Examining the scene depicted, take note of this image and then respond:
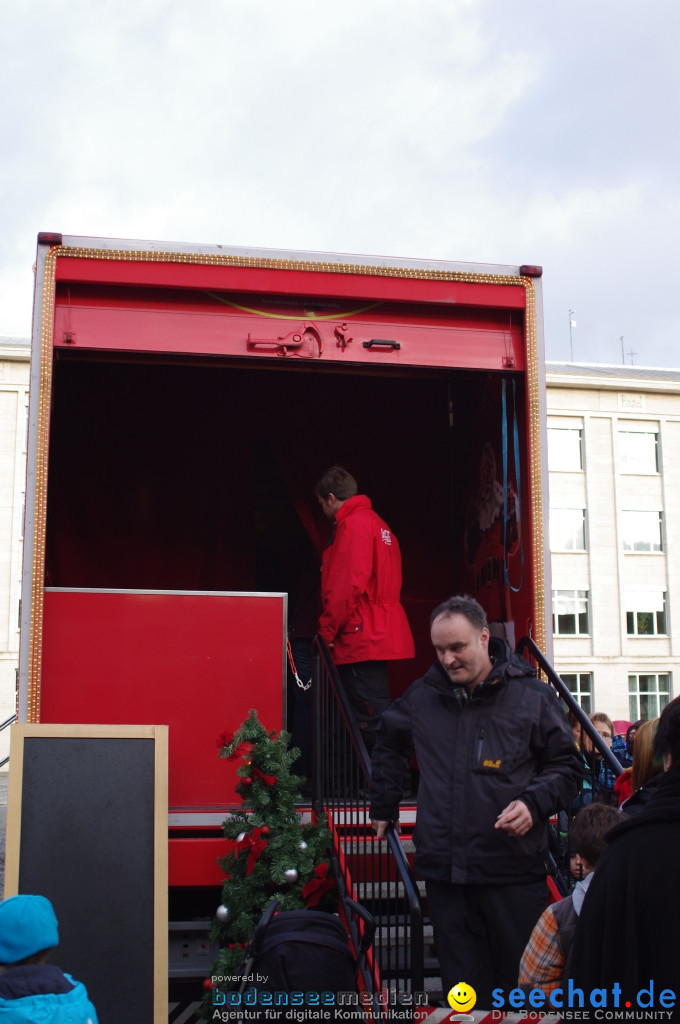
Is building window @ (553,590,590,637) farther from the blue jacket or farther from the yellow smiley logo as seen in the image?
the blue jacket

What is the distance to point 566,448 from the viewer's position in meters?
40.0

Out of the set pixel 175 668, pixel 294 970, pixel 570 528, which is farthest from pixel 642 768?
pixel 570 528

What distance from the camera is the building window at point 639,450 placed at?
135 feet

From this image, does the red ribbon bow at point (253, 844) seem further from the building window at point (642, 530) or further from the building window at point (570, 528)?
the building window at point (642, 530)

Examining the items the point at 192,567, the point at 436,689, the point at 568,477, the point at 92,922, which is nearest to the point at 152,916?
the point at 92,922

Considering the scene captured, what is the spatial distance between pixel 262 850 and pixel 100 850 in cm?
69

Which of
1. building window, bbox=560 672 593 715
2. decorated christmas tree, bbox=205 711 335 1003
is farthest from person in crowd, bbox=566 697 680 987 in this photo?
building window, bbox=560 672 593 715

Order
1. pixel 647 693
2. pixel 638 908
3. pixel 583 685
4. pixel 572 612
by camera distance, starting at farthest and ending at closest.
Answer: pixel 647 693
pixel 572 612
pixel 583 685
pixel 638 908

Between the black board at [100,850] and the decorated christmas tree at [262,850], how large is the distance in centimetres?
31

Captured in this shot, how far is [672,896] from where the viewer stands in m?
1.84

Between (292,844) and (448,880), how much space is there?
53.8 inches

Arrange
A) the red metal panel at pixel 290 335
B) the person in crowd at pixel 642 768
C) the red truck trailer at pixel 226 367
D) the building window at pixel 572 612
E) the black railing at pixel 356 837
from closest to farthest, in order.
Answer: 1. the person in crowd at pixel 642 768
2. the black railing at pixel 356 837
3. the red truck trailer at pixel 226 367
4. the red metal panel at pixel 290 335
5. the building window at pixel 572 612

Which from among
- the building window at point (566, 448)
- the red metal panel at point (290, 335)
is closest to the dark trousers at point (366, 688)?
the red metal panel at point (290, 335)

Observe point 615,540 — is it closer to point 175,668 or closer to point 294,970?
point 175,668
